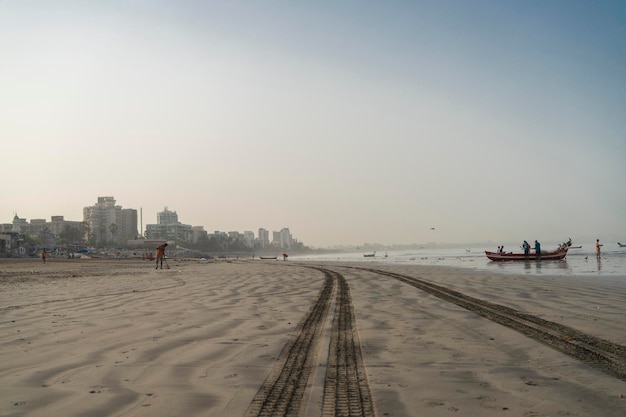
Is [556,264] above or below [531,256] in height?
below

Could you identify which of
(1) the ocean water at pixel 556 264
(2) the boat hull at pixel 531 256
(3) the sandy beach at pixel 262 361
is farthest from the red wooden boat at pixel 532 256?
(3) the sandy beach at pixel 262 361

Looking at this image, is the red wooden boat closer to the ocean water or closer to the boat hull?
the boat hull

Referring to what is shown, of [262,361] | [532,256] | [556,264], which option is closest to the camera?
[262,361]

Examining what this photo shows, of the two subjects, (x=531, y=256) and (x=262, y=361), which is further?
(x=531, y=256)

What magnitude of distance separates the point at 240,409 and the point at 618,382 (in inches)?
131

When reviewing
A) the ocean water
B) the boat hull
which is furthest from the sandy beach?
the boat hull

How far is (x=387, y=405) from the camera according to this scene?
11.5 feet

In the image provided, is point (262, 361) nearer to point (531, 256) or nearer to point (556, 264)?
point (556, 264)

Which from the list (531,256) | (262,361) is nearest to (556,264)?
(531,256)

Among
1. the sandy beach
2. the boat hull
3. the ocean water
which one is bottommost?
the ocean water

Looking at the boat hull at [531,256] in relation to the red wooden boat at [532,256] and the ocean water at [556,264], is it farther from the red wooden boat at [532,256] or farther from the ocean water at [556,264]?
the ocean water at [556,264]

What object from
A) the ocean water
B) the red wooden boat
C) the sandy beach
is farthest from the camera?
the red wooden boat

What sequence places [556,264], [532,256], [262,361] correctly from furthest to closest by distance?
[532,256]
[556,264]
[262,361]

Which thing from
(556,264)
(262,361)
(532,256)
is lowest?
(556,264)
